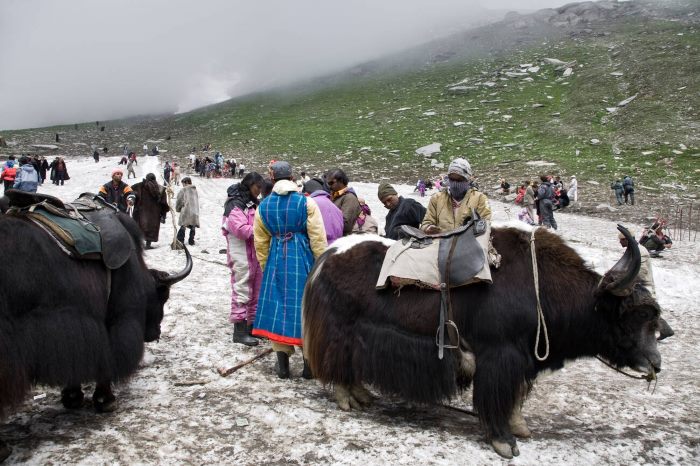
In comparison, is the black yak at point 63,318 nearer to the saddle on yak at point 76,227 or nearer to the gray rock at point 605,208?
the saddle on yak at point 76,227

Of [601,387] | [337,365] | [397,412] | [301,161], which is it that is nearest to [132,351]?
[337,365]

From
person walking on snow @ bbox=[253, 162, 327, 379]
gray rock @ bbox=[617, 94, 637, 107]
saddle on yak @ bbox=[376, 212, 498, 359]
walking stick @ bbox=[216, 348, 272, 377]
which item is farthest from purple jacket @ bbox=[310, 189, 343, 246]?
gray rock @ bbox=[617, 94, 637, 107]

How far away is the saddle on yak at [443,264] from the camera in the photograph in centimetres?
338

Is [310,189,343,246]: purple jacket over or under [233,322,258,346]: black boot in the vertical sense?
over

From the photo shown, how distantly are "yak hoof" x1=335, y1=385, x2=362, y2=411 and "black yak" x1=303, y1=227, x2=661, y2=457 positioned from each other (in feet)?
0.32

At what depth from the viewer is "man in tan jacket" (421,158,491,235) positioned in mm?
4559

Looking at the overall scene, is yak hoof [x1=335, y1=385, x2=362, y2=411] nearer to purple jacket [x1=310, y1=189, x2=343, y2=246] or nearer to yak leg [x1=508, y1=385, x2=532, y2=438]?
yak leg [x1=508, y1=385, x2=532, y2=438]

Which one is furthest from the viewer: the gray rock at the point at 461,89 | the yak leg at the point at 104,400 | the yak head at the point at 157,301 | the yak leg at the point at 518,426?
the gray rock at the point at 461,89

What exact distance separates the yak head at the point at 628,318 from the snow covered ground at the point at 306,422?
0.67 feet

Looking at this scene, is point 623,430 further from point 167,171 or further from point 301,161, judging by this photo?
point 301,161

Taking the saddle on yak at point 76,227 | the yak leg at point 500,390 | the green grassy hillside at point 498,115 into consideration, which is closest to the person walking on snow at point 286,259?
the saddle on yak at point 76,227

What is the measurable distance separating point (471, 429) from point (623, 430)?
1.03m

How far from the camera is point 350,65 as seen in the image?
73.6 meters

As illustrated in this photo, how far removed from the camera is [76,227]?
134 inches
